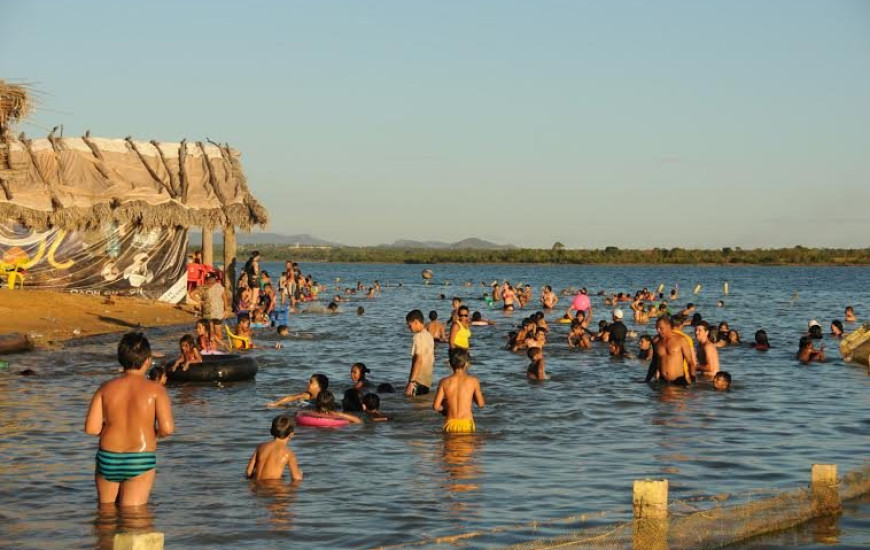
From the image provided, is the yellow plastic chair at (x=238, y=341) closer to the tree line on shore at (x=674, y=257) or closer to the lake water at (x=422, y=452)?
the lake water at (x=422, y=452)

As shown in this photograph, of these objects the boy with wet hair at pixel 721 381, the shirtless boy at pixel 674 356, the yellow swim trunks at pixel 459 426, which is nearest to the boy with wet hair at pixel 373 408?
the yellow swim trunks at pixel 459 426

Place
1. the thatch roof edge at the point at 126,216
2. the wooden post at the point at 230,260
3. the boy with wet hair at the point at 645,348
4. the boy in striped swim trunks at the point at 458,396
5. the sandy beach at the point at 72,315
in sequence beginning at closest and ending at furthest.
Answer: the boy in striped swim trunks at the point at 458,396
the boy with wet hair at the point at 645,348
the sandy beach at the point at 72,315
the thatch roof edge at the point at 126,216
the wooden post at the point at 230,260

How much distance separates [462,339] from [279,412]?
17.2ft

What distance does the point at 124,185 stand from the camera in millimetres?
31891

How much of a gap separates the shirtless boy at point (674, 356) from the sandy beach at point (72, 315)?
533 inches

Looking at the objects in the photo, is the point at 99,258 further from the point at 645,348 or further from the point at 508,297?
the point at 508,297

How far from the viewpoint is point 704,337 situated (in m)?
20.9

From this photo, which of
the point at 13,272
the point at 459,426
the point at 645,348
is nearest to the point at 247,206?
the point at 13,272

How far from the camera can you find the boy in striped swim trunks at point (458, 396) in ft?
45.5

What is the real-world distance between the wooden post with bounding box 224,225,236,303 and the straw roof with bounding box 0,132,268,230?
2.38 ft

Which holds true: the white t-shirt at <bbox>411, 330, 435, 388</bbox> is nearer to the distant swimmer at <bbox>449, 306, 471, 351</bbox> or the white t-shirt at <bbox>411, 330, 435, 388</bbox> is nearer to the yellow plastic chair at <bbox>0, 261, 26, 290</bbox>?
the distant swimmer at <bbox>449, 306, 471, 351</bbox>

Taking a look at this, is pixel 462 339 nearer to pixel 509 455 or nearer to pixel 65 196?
pixel 509 455

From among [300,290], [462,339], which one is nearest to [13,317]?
[462,339]

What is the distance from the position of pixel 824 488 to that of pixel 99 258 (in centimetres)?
2644
